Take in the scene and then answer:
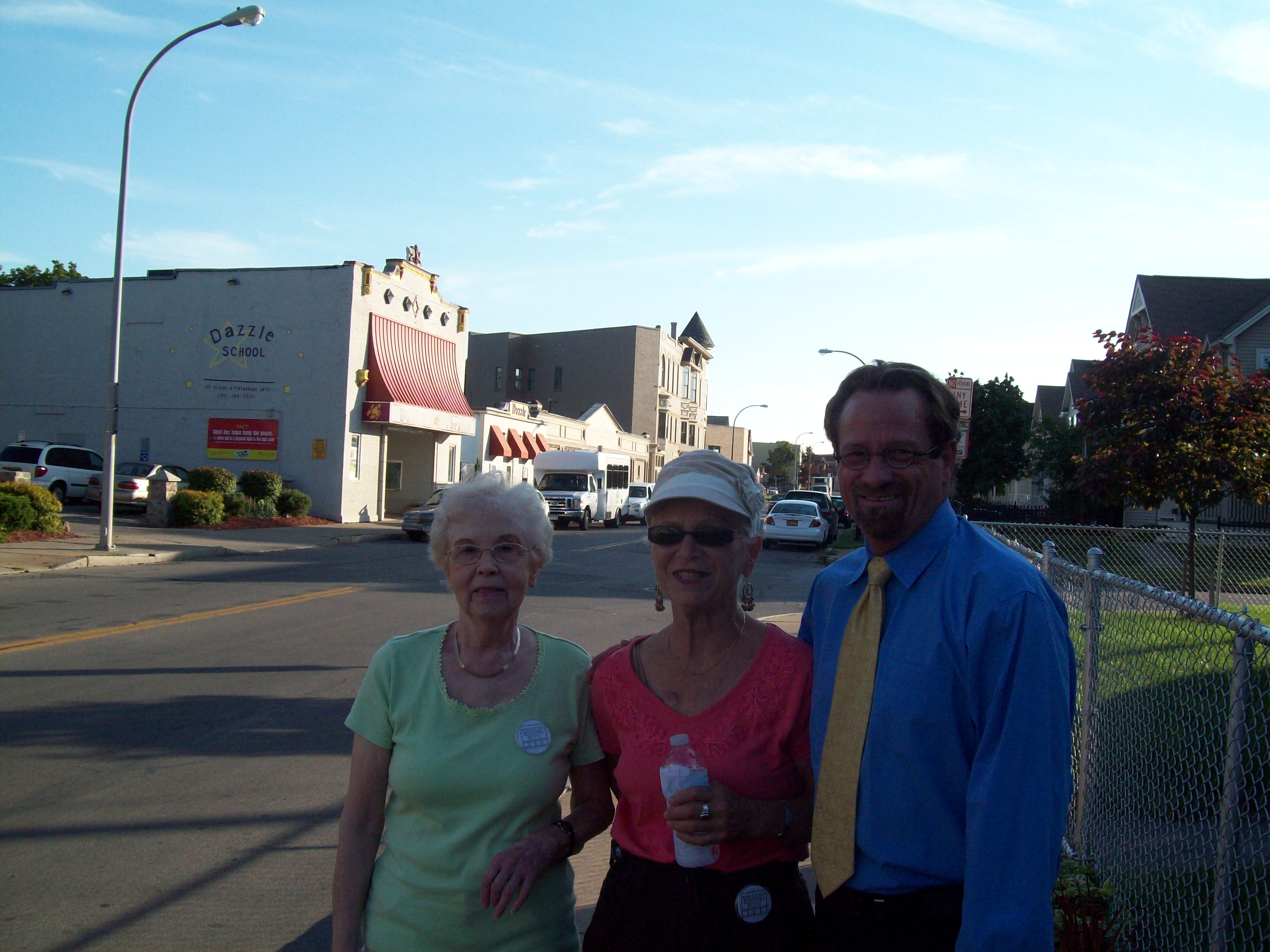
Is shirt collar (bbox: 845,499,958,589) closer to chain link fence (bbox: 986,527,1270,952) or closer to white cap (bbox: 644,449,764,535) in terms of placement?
white cap (bbox: 644,449,764,535)

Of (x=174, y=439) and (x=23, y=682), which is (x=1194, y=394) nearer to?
(x=23, y=682)

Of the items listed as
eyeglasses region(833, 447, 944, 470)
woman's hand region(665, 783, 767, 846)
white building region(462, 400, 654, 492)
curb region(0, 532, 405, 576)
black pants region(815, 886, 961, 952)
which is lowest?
curb region(0, 532, 405, 576)

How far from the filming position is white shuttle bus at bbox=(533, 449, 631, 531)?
3369cm

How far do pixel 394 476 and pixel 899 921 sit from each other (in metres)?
36.5

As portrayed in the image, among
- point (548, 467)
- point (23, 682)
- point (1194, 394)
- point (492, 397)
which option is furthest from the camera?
point (492, 397)

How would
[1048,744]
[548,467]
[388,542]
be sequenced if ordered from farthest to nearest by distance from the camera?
[548,467]
[388,542]
[1048,744]

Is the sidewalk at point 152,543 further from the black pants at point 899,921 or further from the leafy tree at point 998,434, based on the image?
the leafy tree at point 998,434

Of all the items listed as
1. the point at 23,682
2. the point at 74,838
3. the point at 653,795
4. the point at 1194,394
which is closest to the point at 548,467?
the point at 1194,394

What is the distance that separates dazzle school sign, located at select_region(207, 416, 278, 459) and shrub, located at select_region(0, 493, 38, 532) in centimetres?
1170

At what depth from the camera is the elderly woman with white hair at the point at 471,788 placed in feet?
7.87

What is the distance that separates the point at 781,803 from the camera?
7.63 feet

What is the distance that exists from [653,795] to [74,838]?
3.87 metres

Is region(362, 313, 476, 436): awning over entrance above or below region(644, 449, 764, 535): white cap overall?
above

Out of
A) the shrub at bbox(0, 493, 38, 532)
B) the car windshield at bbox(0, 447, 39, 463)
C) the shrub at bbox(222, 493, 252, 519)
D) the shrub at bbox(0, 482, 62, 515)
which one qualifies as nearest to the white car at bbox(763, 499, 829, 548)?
the shrub at bbox(222, 493, 252, 519)
